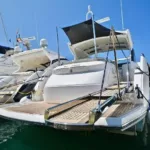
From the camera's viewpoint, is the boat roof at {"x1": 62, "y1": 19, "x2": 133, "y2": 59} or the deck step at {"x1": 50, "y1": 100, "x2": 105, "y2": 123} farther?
the boat roof at {"x1": 62, "y1": 19, "x2": 133, "y2": 59}

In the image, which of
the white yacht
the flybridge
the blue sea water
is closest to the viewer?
the blue sea water

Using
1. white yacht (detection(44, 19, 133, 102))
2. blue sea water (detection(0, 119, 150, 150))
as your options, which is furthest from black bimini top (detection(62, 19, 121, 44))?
blue sea water (detection(0, 119, 150, 150))

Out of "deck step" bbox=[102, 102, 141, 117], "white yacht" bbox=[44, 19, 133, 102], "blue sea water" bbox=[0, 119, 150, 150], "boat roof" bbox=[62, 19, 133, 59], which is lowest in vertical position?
"blue sea water" bbox=[0, 119, 150, 150]

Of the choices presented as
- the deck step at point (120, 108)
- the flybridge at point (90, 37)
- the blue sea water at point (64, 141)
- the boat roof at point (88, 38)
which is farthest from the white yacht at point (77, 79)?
the boat roof at point (88, 38)

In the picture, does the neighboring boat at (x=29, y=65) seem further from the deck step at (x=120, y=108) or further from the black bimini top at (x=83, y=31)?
the deck step at (x=120, y=108)

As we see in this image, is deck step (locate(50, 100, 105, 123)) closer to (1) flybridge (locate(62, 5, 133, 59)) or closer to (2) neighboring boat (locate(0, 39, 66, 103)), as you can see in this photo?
(2) neighboring boat (locate(0, 39, 66, 103))

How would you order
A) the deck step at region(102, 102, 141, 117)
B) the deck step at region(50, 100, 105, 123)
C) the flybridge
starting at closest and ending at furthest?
the deck step at region(50, 100, 105, 123) → the deck step at region(102, 102, 141, 117) → the flybridge

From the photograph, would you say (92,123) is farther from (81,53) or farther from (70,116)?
(81,53)

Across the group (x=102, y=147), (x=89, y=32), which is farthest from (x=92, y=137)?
(x=89, y=32)

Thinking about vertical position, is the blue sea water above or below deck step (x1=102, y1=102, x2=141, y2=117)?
below

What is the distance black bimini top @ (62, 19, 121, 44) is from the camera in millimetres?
10469

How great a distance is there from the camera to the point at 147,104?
4918 millimetres

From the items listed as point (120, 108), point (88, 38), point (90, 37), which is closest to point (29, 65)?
point (88, 38)

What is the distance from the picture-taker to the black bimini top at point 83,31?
10.5 m
